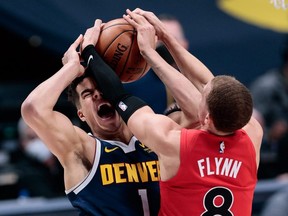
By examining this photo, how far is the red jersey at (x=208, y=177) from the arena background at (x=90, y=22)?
12.4 ft

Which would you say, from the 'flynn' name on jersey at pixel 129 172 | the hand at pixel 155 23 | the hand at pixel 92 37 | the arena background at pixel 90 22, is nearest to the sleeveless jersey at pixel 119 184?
the 'flynn' name on jersey at pixel 129 172

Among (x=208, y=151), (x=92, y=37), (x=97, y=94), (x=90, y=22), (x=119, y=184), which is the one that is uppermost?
(x=90, y=22)

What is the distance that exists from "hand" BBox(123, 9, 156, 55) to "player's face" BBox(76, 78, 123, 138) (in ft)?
1.17

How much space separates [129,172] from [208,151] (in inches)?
21.9

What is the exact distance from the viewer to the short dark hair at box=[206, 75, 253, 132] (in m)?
3.78

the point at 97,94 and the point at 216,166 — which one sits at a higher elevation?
the point at 97,94

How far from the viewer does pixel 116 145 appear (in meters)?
4.38

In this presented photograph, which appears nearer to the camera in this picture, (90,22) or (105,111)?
(105,111)

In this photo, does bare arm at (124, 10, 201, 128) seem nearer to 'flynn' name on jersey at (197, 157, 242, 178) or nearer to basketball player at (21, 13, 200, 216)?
basketball player at (21, 13, 200, 216)

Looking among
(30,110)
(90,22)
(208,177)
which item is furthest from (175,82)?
(90,22)

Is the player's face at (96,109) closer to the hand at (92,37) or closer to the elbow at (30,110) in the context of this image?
the hand at (92,37)

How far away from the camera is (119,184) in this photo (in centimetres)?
425

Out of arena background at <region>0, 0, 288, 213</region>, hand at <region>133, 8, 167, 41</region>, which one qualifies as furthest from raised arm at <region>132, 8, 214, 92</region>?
arena background at <region>0, 0, 288, 213</region>

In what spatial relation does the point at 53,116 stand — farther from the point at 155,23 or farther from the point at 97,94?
the point at 155,23
